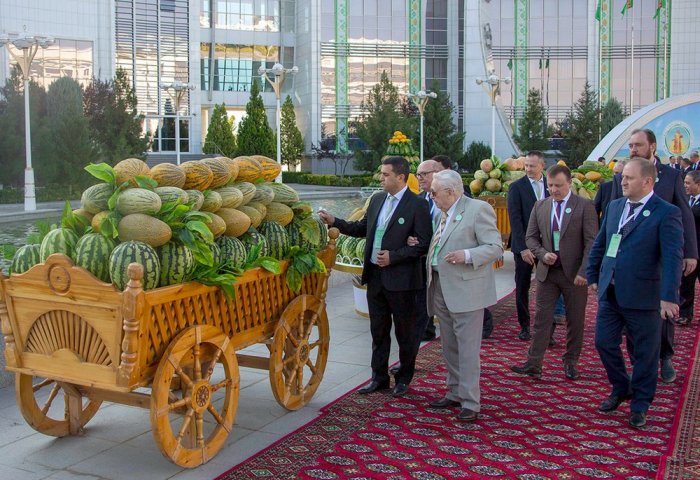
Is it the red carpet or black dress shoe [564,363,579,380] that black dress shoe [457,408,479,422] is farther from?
black dress shoe [564,363,579,380]

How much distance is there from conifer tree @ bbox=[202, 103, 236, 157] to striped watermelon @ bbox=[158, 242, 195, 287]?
42.8 m

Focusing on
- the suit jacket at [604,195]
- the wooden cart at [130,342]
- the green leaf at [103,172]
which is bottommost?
the wooden cart at [130,342]

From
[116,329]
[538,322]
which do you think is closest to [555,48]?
[538,322]

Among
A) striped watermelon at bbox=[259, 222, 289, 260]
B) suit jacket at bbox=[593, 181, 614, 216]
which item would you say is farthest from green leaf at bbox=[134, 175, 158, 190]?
suit jacket at bbox=[593, 181, 614, 216]

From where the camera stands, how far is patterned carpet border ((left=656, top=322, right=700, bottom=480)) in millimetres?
4610

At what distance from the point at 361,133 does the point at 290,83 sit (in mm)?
13995

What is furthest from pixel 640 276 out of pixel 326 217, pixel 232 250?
pixel 232 250

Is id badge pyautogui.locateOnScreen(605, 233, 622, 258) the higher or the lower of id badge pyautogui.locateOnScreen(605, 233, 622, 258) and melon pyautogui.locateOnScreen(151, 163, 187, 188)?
the lower

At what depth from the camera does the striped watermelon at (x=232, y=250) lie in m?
4.99

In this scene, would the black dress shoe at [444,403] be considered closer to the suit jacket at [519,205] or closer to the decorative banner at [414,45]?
the suit jacket at [519,205]

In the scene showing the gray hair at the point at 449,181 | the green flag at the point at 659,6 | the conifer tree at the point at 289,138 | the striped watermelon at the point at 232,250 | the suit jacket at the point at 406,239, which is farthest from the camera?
the green flag at the point at 659,6

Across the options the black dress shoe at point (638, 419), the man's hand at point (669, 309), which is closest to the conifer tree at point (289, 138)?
the black dress shoe at point (638, 419)

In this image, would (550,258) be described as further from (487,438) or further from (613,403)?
(487,438)

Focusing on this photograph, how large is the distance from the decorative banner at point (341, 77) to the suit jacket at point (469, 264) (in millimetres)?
46454
